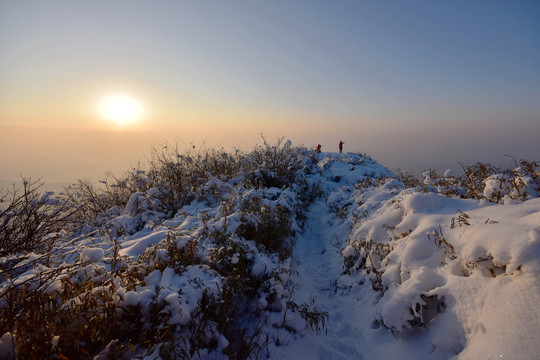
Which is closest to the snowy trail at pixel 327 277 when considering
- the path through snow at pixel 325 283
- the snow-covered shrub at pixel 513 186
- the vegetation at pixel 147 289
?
the path through snow at pixel 325 283

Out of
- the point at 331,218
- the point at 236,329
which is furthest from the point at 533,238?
the point at 331,218

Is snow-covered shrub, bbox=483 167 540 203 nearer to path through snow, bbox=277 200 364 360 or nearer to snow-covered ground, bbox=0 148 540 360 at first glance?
snow-covered ground, bbox=0 148 540 360

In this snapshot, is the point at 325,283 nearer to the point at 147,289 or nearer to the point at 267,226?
the point at 267,226

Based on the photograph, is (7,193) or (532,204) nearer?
(532,204)

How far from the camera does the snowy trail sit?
338cm

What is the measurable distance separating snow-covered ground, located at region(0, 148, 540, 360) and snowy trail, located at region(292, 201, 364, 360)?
0.02 metres

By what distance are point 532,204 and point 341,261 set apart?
3070 millimetres

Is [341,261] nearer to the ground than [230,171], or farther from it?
nearer to the ground

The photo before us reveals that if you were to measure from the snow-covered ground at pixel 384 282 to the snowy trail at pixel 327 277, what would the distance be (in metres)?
0.02

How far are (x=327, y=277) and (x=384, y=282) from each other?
63.5 inches

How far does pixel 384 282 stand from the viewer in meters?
3.66

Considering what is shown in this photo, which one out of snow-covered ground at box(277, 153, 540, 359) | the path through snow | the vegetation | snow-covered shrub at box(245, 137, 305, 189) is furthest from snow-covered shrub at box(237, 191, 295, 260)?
snow-covered shrub at box(245, 137, 305, 189)

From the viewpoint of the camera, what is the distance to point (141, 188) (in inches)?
328

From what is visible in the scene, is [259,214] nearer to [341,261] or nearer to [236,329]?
[341,261]
